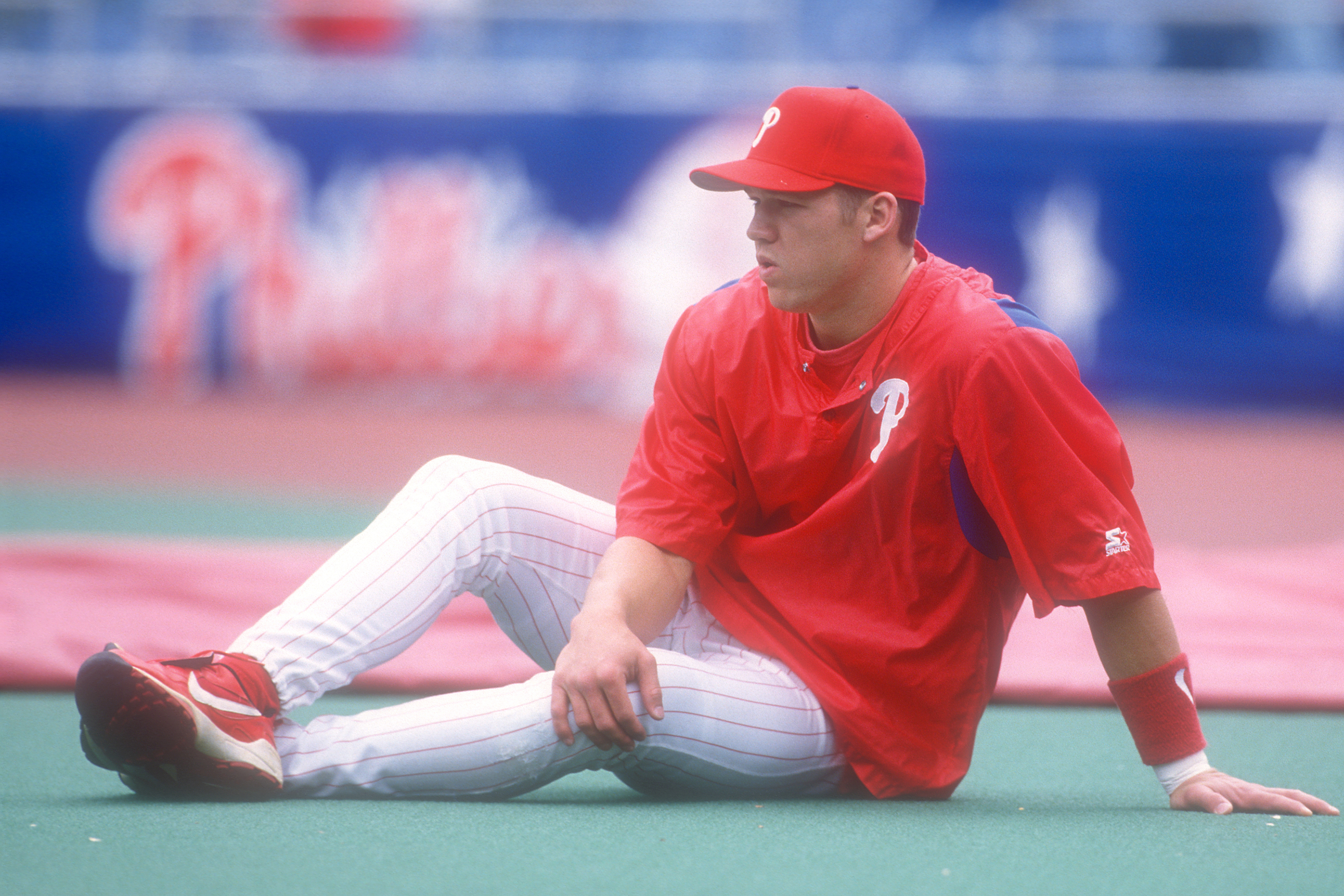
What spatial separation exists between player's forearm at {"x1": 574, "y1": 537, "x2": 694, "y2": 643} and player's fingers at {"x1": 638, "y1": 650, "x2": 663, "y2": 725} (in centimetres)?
8

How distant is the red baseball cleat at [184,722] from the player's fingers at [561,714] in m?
0.42

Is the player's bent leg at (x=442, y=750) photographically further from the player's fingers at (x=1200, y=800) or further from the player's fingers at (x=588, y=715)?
the player's fingers at (x=1200, y=800)

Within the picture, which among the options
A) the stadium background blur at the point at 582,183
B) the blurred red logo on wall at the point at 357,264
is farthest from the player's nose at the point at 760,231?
the blurred red logo on wall at the point at 357,264

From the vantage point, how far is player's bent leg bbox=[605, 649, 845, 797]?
2293 millimetres

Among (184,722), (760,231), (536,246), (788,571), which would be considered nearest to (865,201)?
(760,231)

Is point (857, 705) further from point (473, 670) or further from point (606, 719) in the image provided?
point (473, 670)

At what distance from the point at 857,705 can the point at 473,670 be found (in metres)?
1.34

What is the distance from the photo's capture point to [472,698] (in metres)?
2.32

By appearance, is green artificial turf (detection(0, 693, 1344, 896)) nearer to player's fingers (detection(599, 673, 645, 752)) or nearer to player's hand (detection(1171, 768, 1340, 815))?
player's hand (detection(1171, 768, 1340, 815))

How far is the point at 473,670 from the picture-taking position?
347 centimetres

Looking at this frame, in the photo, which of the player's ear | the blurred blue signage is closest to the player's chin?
the player's ear

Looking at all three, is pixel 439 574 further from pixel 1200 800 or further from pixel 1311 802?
pixel 1311 802

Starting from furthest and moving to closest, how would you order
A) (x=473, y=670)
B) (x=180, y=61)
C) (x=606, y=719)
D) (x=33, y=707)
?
(x=180, y=61), (x=473, y=670), (x=33, y=707), (x=606, y=719)

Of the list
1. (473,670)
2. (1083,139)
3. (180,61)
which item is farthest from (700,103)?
(473,670)
